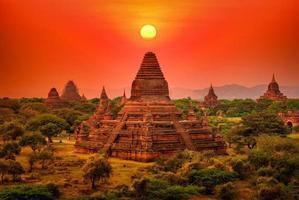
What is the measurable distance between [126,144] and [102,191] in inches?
485

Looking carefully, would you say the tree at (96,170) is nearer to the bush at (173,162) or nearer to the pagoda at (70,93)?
the bush at (173,162)

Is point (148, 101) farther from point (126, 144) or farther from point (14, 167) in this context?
point (14, 167)

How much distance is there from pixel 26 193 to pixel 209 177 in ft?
36.4

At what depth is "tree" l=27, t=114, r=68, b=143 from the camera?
52.1 m

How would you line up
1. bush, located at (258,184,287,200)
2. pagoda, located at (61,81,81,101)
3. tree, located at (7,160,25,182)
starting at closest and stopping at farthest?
bush, located at (258,184,287,200), tree, located at (7,160,25,182), pagoda, located at (61,81,81,101)

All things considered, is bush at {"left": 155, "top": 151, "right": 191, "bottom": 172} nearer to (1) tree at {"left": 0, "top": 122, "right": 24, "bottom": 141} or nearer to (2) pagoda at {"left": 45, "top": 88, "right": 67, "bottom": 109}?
(1) tree at {"left": 0, "top": 122, "right": 24, "bottom": 141}

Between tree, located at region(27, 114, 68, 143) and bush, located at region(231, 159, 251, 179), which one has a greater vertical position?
tree, located at region(27, 114, 68, 143)

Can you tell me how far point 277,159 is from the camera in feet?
112

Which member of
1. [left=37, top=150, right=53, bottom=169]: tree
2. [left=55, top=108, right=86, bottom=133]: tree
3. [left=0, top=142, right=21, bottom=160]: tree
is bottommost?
[left=37, top=150, right=53, bottom=169]: tree

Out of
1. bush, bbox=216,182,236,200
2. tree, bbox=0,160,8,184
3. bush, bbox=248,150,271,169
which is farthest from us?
bush, bbox=248,150,271,169

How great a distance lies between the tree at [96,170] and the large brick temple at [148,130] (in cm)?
848

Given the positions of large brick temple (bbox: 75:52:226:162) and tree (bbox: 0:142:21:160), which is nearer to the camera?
tree (bbox: 0:142:21:160)

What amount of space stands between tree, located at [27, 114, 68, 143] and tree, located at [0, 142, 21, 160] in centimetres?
1080

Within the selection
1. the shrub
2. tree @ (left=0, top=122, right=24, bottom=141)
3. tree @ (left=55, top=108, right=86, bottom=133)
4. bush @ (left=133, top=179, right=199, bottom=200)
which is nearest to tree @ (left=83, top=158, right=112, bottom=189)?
bush @ (left=133, top=179, right=199, bottom=200)
